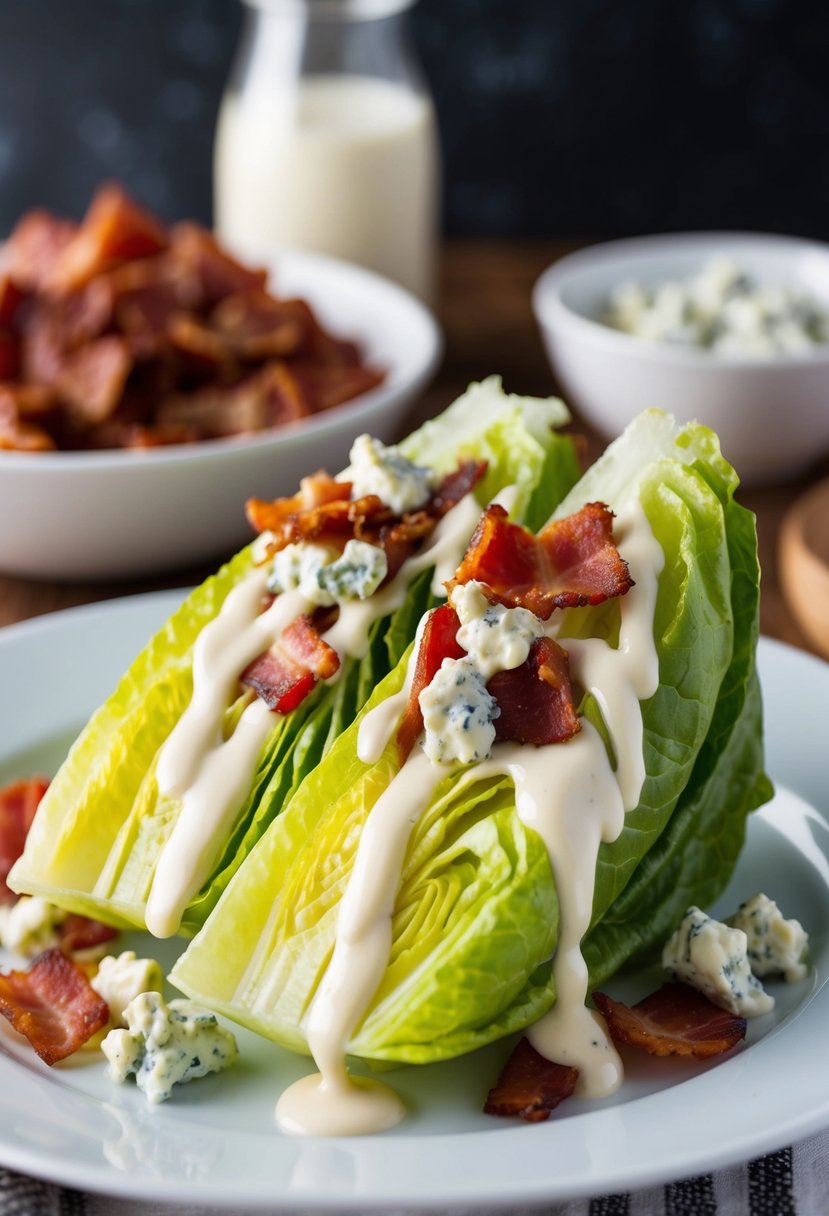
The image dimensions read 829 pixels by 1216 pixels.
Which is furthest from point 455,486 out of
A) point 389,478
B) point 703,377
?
point 703,377

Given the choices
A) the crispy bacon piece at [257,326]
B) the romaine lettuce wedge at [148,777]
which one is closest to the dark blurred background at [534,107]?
the crispy bacon piece at [257,326]

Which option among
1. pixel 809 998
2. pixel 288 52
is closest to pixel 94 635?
pixel 809 998

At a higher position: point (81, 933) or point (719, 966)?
point (719, 966)

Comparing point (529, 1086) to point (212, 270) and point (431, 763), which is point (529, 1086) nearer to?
point (431, 763)

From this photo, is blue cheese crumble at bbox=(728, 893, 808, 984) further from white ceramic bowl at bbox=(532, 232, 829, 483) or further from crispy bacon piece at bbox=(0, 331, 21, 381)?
crispy bacon piece at bbox=(0, 331, 21, 381)

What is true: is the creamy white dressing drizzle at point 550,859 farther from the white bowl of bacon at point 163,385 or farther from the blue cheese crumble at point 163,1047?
the white bowl of bacon at point 163,385
